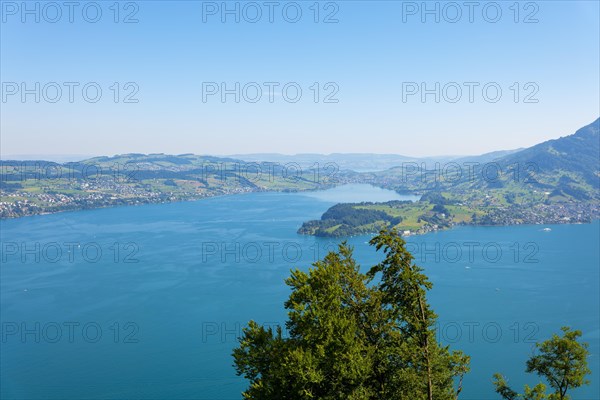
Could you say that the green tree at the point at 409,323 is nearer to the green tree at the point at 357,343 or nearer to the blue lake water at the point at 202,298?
the green tree at the point at 357,343

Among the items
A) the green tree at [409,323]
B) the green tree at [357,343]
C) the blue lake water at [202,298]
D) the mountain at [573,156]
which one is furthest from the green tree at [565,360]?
the mountain at [573,156]

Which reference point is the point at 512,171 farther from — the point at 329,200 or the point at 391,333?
the point at 391,333

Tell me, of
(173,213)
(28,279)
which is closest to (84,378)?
(28,279)

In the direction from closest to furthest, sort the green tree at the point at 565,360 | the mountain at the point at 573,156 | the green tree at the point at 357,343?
the green tree at the point at 357,343 < the green tree at the point at 565,360 < the mountain at the point at 573,156

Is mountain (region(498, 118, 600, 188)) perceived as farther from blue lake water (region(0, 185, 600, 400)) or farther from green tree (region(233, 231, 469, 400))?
green tree (region(233, 231, 469, 400))

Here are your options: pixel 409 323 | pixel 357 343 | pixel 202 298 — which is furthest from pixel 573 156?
pixel 357 343

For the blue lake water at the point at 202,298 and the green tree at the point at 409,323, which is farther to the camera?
the blue lake water at the point at 202,298

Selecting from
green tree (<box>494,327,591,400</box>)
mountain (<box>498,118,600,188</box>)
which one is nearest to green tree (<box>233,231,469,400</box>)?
green tree (<box>494,327,591,400</box>)
